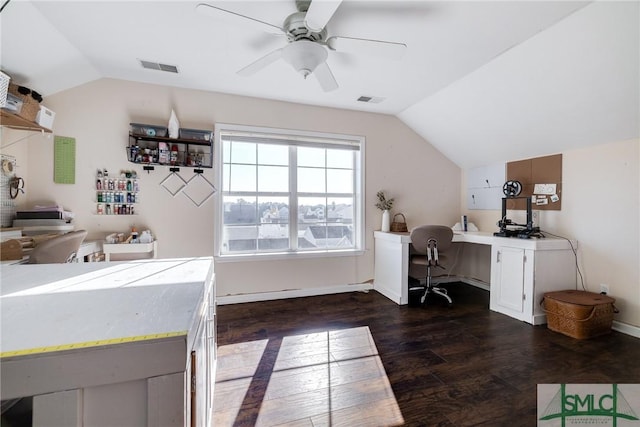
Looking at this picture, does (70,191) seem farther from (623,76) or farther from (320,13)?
(623,76)

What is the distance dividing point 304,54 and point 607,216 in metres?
3.18

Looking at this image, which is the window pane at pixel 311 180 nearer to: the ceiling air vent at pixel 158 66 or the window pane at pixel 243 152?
the window pane at pixel 243 152

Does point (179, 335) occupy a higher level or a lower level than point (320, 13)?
lower

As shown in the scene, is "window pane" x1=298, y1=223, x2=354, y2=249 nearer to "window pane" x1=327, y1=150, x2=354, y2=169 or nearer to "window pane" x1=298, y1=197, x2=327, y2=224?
"window pane" x1=298, y1=197, x2=327, y2=224

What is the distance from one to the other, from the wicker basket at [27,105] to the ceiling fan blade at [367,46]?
2.46m

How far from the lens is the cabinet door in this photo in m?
2.90

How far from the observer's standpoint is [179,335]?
28.1 inches

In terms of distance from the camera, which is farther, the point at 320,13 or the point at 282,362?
the point at 282,362

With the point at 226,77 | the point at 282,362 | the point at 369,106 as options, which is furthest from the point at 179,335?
the point at 369,106

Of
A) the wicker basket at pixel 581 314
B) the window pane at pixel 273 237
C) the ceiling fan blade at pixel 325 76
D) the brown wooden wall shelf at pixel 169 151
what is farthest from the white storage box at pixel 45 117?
Result: the wicker basket at pixel 581 314

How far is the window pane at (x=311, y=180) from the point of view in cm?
371

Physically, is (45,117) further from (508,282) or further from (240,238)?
(508,282)

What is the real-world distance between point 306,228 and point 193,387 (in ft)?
9.46

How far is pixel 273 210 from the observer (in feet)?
11.8
